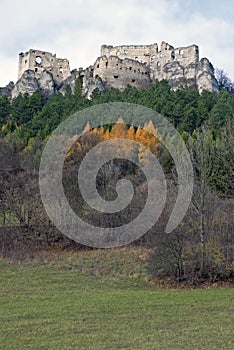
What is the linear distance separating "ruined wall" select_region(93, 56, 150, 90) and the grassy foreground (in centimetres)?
4673

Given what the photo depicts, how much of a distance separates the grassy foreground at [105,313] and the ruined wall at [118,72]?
46.7 meters

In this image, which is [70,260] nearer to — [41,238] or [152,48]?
[41,238]

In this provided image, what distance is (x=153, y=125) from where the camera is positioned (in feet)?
134

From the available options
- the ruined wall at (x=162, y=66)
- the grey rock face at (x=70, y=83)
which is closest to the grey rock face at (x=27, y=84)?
the grey rock face at (x=70, y=83)

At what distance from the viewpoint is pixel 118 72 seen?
62.7 m

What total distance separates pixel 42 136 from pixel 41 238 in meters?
18.4

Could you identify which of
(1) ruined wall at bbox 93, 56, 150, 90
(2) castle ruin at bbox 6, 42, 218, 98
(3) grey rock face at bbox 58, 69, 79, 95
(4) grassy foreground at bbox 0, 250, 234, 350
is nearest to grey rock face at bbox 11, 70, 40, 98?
(2) castle ruin at bbox 6, 42, 218, 98

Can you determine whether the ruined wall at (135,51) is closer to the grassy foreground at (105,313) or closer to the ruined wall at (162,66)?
the ruined wall at (162,66)

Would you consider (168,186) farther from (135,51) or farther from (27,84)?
(135,51)

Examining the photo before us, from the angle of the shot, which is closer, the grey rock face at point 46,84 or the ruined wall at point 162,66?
the ruined wall at point 162,66

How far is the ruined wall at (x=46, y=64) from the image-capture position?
68125 mm

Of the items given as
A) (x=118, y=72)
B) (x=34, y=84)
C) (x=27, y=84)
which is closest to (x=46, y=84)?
(x=34, y=84)

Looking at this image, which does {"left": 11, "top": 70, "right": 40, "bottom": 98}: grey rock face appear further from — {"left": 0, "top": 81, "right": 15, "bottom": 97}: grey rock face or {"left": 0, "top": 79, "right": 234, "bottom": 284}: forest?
{"left": 0, "top": 79, "right": 234, "bottom": 284}: forest

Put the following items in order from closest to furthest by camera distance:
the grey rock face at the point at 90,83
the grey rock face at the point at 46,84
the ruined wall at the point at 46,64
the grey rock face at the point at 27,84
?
1. the grey rock face at the point at 90,83
2. the grey rock face at the point at 27,84
3. the grey rock face at the point at 46,84
4. the ruined wall at the point at 46,64
